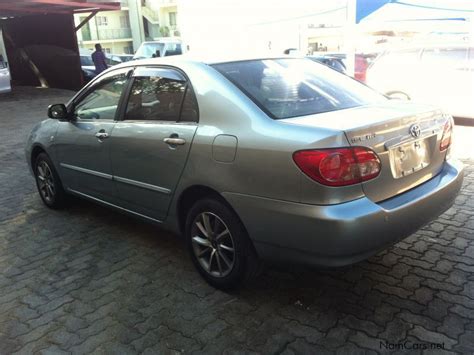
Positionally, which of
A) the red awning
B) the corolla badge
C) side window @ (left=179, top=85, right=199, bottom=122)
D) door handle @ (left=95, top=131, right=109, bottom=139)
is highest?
the red awning

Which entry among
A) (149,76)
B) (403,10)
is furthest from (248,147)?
(403,10)

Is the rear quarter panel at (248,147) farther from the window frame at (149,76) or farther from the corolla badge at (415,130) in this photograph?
the corolla badge at (415,130)

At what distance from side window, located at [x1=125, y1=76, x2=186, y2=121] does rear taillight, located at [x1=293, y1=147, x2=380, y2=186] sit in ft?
3.88

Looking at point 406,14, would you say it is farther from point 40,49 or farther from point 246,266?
point 40,49

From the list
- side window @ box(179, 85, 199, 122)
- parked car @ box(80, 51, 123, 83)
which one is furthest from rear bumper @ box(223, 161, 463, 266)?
parked car @ box(80, 51, 123, 83)

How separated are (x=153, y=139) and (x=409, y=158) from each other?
1743 mm

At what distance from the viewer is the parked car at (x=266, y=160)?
259cm

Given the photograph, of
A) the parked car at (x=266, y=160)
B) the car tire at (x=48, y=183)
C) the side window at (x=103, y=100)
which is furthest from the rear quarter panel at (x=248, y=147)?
the car tire at (x=48, y=183)

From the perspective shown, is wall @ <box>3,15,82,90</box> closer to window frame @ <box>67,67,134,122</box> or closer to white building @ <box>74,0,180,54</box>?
window frame @ <box>67,67,134,122</box>

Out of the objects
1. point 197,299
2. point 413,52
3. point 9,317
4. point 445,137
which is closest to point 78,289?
point 9,317

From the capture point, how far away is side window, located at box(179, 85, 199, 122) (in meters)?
3.23

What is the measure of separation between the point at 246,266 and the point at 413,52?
7375mm

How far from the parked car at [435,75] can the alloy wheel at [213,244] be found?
685cm

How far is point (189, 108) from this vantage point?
130 inches
